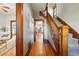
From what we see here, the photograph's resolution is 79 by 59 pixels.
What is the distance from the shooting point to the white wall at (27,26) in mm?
1407

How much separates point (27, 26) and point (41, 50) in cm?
41

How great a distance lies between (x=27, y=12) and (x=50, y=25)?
39 cm

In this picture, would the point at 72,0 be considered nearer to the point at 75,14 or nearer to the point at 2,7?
the point at 75,14

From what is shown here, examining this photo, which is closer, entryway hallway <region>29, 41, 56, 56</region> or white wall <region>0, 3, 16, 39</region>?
white wall <region>0, 3, 16, 39</region>

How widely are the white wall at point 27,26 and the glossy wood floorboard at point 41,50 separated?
0.34 feet

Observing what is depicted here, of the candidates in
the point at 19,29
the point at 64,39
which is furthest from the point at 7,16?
the point at 64,39

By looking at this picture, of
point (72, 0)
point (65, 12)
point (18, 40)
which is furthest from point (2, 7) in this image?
point (72, 0)

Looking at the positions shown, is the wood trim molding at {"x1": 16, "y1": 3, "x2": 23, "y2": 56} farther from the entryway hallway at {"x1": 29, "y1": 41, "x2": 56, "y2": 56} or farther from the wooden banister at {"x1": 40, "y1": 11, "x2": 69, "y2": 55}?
the wooden banister at {"x1": 40, "y1": 11, "x2": 69, "y2": 55}

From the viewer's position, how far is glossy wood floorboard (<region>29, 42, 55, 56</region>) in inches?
56.6

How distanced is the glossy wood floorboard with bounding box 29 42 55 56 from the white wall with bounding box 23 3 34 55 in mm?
103

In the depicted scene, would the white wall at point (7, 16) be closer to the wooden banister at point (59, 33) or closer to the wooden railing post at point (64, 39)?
the wooden banister at point (59, 33)

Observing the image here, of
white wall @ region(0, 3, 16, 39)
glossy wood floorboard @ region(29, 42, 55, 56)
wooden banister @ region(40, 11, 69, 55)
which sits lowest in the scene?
glossy wood floorboard @ region(29, 42, 55, 56)

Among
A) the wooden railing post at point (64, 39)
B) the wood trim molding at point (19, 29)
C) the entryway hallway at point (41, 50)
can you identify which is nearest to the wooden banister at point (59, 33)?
the wooden railing post at point (64, 39)

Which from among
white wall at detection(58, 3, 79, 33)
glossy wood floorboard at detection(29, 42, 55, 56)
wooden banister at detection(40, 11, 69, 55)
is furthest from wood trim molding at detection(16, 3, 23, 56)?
white wall at detection(58, 3, 79, 33)
